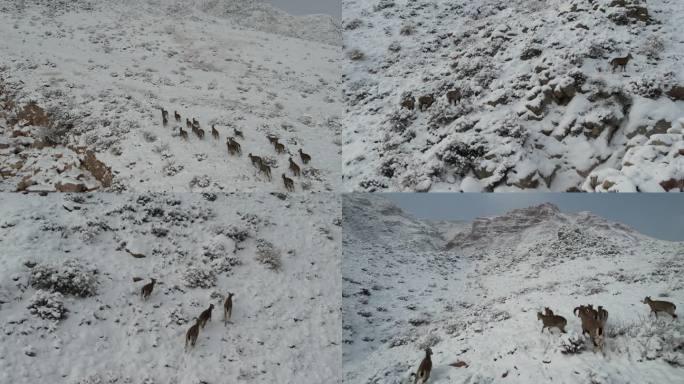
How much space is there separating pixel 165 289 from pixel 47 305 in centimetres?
227

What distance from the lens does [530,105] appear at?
1262 cm

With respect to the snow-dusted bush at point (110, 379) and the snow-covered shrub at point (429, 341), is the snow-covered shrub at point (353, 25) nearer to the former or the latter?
the snow-covered shrub at point (429, 341)

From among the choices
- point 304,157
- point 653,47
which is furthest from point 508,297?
point 653,47

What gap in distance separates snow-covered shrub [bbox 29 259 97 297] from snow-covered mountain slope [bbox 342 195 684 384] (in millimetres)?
5817

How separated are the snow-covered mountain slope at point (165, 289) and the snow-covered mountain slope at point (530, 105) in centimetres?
340

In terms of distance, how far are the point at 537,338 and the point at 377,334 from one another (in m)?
3.79

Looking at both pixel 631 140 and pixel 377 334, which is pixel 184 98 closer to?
pixel 377 334

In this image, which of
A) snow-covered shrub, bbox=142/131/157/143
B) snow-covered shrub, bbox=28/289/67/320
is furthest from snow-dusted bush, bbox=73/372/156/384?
snow-covered shrub, bbox=142/131/157/143

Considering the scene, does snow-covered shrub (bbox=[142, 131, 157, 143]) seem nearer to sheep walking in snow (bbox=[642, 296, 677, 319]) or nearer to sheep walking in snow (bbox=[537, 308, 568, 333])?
sheep walking in snow (bbox=[537, 308, 568, 333])

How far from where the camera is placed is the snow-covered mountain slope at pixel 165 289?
333 inches

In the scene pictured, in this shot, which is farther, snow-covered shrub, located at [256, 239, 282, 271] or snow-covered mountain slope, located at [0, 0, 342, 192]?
snow-covered mountain slope, located at [0, 0, 342, 192]

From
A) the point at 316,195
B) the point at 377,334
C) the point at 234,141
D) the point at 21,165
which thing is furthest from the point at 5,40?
the point at 377,334

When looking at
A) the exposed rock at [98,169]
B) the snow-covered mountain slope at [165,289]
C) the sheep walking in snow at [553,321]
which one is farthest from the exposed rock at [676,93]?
the exposed rock at [98,169]

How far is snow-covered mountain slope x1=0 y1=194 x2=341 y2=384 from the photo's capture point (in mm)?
8453
